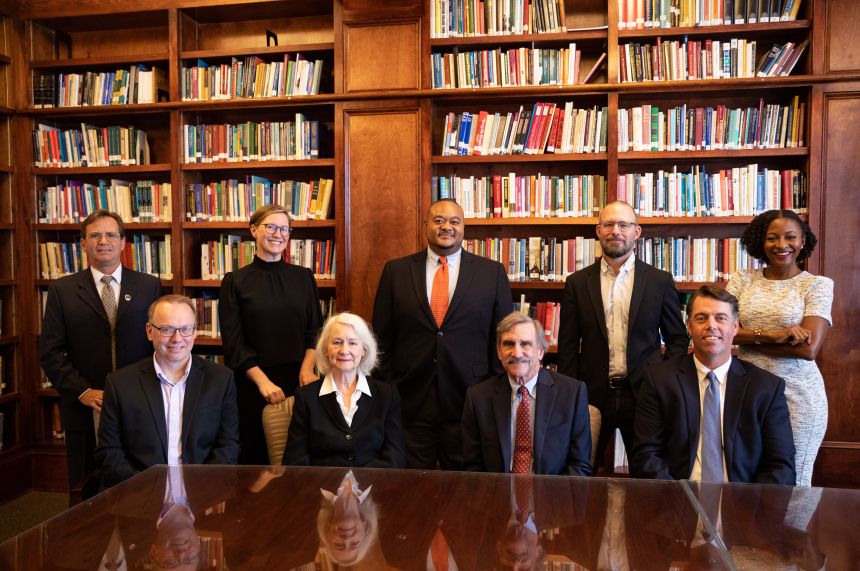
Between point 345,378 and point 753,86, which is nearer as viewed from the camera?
point 345,378

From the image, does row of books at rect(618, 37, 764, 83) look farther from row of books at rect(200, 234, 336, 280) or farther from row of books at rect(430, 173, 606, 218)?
row of books at rect(200, 234, 336, 280)

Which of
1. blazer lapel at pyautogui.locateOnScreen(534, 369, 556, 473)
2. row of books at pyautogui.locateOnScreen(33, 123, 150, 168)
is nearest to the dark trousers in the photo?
blazer lapel at pyautogui.locateOnScreen(534, 369, 556, 473)

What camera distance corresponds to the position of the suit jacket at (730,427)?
91.7 inches

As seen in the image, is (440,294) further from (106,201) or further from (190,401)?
(106,201)

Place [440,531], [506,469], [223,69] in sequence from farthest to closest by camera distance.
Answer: [223,69]
[506,469]
[440,531]

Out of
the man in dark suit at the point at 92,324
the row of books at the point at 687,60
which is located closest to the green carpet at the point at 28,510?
the man in dark suit at the point at 92,324

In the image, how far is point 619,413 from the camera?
2.95 metres

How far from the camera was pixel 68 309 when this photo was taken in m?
3.29

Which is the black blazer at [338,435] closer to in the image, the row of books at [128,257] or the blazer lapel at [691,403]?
the blazer lapel at [691,403]

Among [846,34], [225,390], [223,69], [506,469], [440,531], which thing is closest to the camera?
[440,531]

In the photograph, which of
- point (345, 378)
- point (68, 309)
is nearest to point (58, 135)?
point (68, 309)

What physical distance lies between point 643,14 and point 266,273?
98.9 inches

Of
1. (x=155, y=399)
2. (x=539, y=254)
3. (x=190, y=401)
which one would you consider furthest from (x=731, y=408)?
(x=155, y=399)

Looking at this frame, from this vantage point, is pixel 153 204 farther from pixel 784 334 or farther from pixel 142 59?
pixel 784 334
